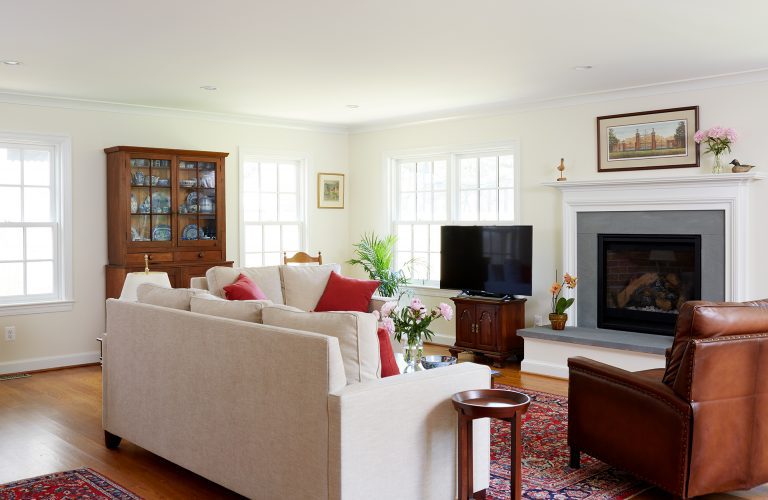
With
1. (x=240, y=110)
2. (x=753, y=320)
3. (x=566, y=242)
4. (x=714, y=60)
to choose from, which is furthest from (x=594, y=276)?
(x=240, y=110)

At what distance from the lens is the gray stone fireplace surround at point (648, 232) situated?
229 inches

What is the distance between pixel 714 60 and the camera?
17.2ft

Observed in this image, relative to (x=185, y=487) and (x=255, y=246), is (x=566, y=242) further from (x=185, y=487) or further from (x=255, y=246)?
(x=185, y=487)

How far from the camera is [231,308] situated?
11.9 ft

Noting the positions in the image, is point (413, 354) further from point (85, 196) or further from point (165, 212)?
point (85, 196)

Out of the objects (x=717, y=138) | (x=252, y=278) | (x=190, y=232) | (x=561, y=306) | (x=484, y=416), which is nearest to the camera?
(x=484, y=416)

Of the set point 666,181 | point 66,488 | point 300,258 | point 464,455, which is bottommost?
point 66,488

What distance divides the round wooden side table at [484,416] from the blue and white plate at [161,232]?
452 centimetres

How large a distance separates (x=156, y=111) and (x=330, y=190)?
2.27m

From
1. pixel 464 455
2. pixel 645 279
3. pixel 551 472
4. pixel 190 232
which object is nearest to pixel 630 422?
pixel 551 472

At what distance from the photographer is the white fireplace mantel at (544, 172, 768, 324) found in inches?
223

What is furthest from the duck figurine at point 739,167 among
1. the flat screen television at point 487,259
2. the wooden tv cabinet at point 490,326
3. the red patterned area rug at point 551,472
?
the red patterned area rug at point 551,472

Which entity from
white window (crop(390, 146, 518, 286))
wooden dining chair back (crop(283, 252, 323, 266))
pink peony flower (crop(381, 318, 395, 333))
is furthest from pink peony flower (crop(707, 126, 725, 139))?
wooden dining chair back (crop(283, 252, 323, 266))

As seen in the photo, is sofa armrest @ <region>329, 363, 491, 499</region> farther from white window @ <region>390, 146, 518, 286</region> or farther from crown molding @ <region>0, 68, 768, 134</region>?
white window @ <region>390, 146, 518, 286</region>
